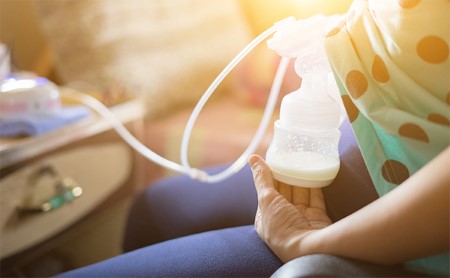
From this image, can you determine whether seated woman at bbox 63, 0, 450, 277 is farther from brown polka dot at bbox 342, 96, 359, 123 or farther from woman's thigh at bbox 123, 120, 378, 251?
woman's thigh at bbox 123, 120, 378, 251

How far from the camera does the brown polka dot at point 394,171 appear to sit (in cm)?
54

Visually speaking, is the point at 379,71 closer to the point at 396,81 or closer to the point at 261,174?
the point at 396,81

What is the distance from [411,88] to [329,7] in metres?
0.63

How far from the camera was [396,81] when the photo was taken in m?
0.53

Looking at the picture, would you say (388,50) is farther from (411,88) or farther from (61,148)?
(61,148)

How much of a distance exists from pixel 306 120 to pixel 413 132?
15 centimetres

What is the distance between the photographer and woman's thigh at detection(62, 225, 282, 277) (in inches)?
24.3

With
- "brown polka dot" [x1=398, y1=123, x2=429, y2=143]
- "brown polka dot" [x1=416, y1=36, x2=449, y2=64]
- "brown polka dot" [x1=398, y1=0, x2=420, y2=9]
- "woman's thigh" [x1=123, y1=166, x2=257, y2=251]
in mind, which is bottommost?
"woman's thigh" [x1=123, y1=166, x2=257, y2=251]

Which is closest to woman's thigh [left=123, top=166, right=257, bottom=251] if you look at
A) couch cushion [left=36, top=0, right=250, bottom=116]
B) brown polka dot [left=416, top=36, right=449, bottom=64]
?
brown polka dot [left=416, top=36, right=449, bottom=64]

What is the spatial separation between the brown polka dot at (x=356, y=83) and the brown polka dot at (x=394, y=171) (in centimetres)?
9

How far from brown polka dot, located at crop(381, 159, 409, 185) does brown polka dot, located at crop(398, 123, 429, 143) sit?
4 cm

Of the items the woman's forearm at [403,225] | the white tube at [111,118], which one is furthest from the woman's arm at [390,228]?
the white tube at [111,118]

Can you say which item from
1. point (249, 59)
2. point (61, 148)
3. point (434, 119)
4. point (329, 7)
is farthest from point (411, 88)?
point (249, 59)

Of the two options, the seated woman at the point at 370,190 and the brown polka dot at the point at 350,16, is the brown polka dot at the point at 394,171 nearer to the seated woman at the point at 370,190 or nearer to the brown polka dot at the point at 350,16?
the seated woman at the point at 370,190
